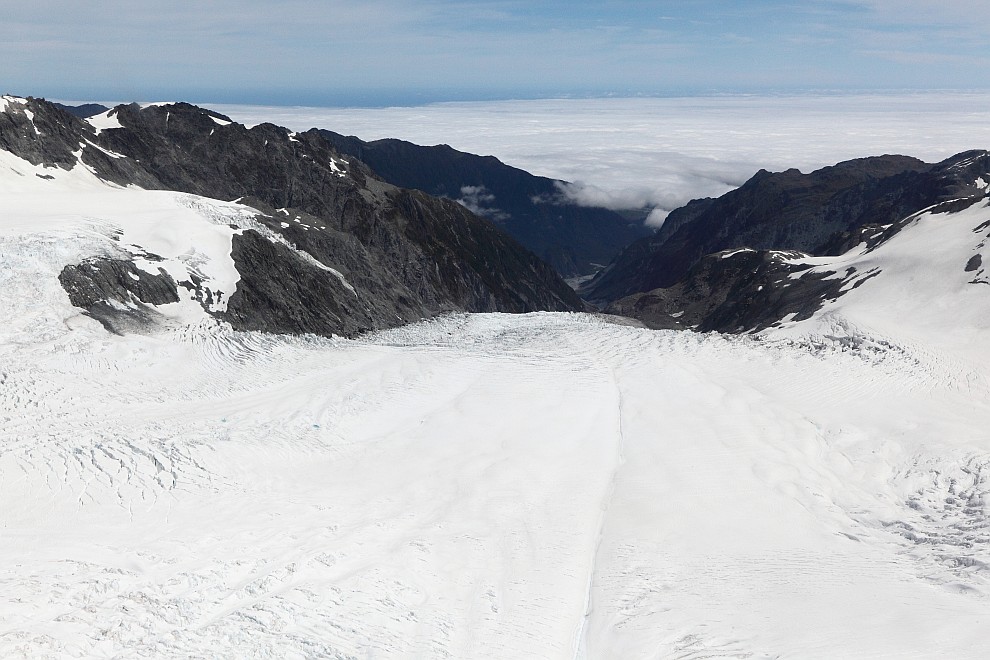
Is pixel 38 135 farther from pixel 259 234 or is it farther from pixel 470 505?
pixel 470 505

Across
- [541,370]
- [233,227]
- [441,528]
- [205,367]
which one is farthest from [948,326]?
[233,227]

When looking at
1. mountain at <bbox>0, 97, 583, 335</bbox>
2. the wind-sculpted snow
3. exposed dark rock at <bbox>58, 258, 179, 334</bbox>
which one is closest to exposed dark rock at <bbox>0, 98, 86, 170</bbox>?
mountain at <bbox>0, 97, 583, 335</bbox>

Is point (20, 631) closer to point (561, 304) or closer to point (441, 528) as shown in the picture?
point (441, 528)

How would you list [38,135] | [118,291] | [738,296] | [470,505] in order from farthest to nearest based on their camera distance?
[738,296] → [38,135] → [118,291] → [470,505]

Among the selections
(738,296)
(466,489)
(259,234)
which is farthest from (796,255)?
(466,489)

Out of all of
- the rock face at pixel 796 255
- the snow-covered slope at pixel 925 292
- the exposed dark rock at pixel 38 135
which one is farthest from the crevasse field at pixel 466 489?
the rock face at pixel 796 255

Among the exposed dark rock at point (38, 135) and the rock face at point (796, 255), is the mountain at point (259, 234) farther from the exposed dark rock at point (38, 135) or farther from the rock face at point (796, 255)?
the rock face at point (796, 255)
